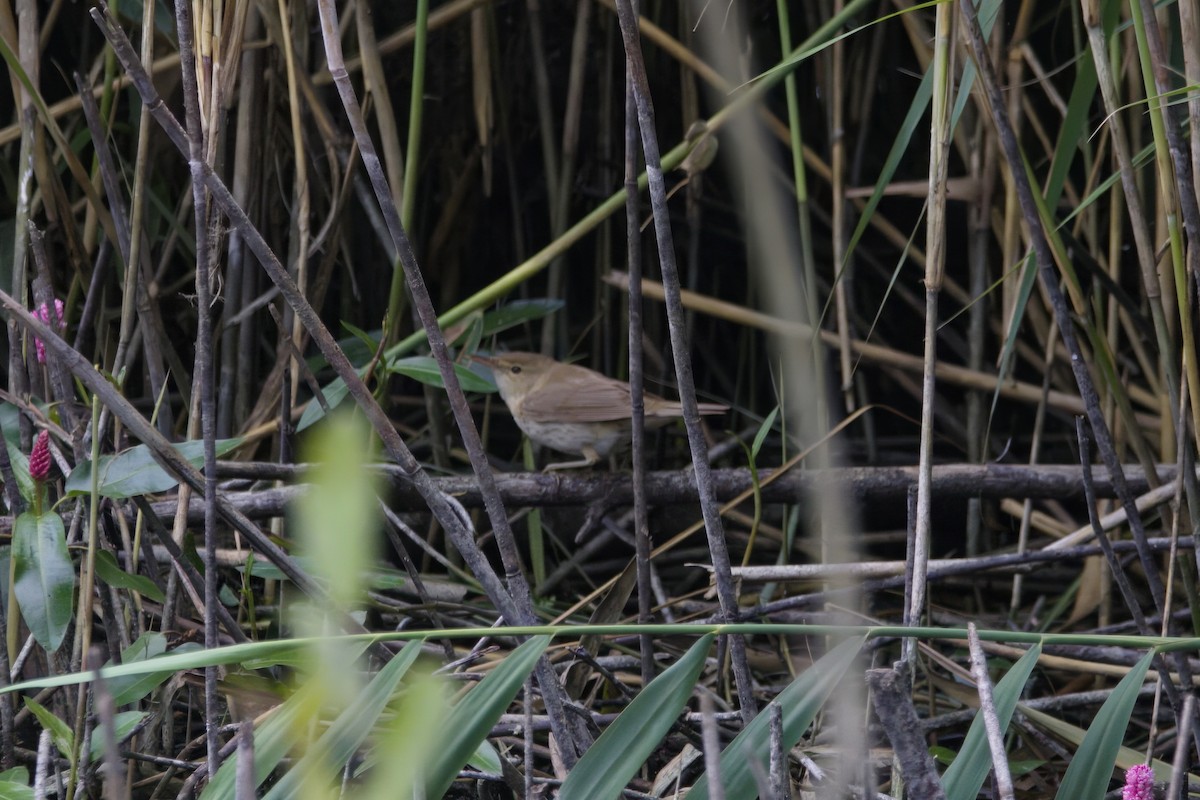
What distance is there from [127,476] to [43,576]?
15cm

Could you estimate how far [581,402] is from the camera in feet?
9.30

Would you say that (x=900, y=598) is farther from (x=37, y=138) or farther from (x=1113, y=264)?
(x=37, y=138)

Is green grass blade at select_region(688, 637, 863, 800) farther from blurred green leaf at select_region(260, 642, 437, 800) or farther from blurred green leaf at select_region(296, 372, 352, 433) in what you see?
blurred green leaf at select_region(296, 372, 352, 433)

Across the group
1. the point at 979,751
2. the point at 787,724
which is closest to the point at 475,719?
the point at 787,724

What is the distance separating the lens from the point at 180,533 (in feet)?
5.37

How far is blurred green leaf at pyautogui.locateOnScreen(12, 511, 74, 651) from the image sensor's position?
4.32 feet

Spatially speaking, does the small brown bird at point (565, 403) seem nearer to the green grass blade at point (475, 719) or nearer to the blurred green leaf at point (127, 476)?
the blurred green leaf at point (127, 476)

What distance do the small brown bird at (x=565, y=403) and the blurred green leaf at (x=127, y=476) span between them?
1.36 metres

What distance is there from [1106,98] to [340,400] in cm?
125

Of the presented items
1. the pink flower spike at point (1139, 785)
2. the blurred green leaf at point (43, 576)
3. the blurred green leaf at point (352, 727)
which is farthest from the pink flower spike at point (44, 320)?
the pink flower spike at point (1139, 785)

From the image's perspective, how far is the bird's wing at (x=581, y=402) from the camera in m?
2.78

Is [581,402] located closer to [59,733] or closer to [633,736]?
[59,733]

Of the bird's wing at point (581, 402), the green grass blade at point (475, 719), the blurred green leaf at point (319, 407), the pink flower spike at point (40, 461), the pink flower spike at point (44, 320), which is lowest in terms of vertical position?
the bird's wing at point (581, 402)

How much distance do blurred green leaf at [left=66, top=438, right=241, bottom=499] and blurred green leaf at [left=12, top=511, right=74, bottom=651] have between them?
0.06m
